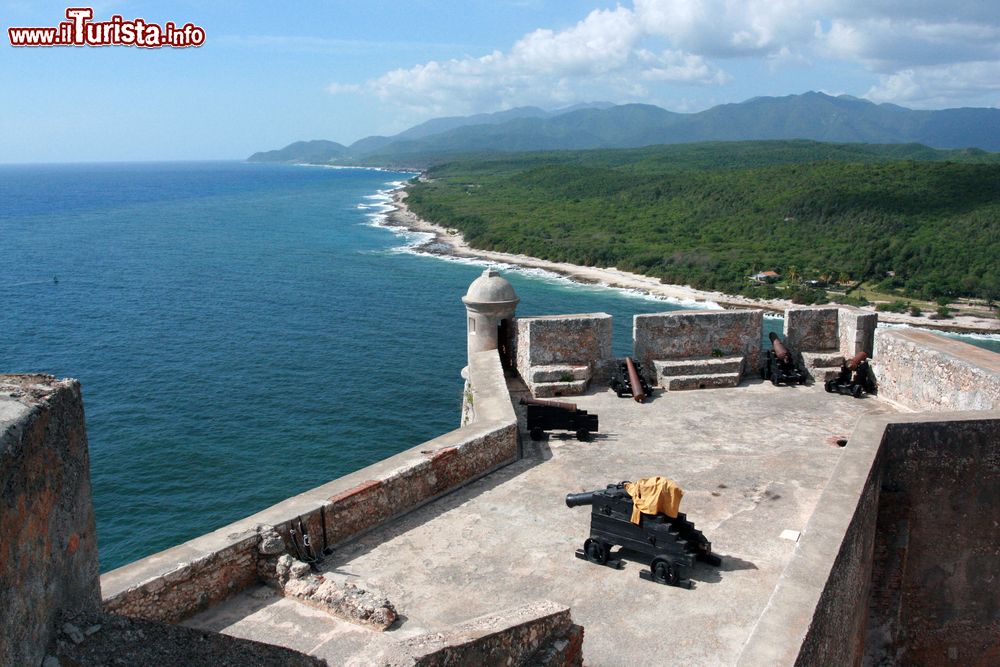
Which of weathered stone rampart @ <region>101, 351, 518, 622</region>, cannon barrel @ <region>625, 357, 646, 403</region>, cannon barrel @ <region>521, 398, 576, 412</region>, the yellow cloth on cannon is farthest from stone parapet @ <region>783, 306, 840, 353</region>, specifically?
the yellow cloth on cannon

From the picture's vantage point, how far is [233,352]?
40.1 m

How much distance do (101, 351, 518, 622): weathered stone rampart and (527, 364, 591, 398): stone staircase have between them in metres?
1.51

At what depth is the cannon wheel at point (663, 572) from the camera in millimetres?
7250

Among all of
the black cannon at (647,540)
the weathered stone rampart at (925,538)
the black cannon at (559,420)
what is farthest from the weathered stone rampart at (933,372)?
the black cannon at (647,540)

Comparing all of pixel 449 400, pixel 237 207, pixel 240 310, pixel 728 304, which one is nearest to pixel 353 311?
pixel 240 310

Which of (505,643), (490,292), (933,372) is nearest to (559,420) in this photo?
(490,292)

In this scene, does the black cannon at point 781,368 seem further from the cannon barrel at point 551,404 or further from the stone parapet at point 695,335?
the cannon barrel at point 551,404

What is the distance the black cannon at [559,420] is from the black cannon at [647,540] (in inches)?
120

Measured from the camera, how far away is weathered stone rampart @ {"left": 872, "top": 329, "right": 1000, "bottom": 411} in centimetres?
1079

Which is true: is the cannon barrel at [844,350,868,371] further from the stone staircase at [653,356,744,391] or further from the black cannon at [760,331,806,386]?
the stone staircase at [653,356,744,391]

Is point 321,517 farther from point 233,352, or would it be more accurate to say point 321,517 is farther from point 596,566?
point 233,352

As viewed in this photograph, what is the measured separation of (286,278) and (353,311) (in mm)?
13208

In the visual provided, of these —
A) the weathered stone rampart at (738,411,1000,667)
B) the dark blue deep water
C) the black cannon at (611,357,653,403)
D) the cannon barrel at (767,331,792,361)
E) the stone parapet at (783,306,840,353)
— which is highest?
the stone parapet at (783,306,840,353)

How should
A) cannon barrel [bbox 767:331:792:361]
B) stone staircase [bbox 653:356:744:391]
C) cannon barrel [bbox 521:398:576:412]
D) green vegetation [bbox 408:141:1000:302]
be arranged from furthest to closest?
green vegetation [bbox 408:141:1000:302]
cannon barrel [bbox 767:331:792:361]
stone staircase [bbox 653:356:744:391]
cannon barrel [bbox 521:398:576:412]
